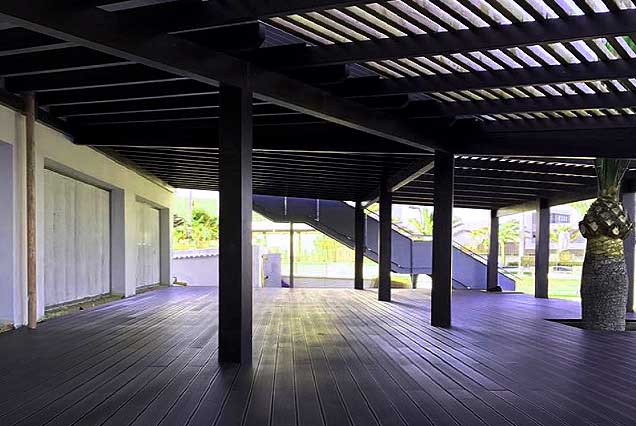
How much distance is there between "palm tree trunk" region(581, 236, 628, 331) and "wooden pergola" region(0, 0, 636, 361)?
65.2 inches

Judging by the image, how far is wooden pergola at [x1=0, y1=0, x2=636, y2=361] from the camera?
3.86 metres

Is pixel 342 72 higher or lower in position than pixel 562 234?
higher

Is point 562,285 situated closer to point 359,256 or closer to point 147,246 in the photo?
point 359,256

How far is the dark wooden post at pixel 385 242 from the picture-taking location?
11.8m

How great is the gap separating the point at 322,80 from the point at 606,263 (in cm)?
529

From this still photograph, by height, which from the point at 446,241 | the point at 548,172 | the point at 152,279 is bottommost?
the point at 152,279

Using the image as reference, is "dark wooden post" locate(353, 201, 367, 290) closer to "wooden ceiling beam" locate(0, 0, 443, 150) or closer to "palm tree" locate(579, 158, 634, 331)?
"palm tree" locate(579, 158, 634, 331)

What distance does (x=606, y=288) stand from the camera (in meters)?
7.73

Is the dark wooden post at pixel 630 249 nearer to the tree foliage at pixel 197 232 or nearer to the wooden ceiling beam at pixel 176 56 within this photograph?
the wooden ceiling beam at pixel 176 56

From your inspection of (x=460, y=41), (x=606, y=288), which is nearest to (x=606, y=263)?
(x=606, y=288)

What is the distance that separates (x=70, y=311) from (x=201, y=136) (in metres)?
3.58

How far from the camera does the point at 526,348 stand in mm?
6066

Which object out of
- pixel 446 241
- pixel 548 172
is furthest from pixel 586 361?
pixel 548 172

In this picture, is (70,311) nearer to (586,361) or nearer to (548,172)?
(586,361)
